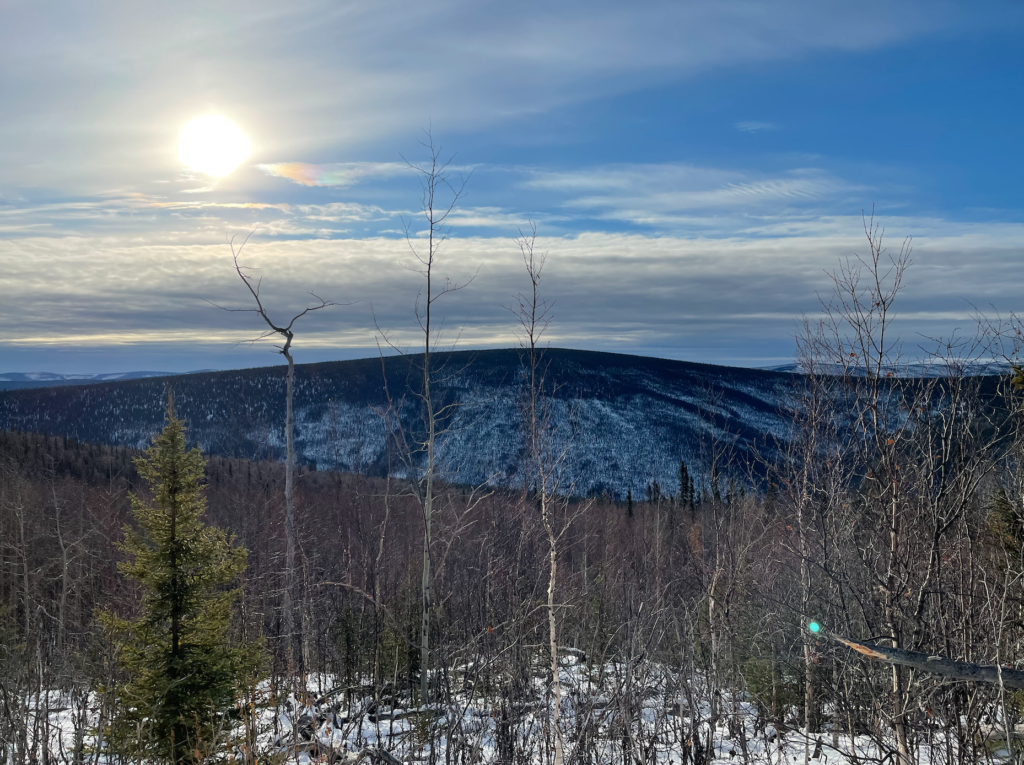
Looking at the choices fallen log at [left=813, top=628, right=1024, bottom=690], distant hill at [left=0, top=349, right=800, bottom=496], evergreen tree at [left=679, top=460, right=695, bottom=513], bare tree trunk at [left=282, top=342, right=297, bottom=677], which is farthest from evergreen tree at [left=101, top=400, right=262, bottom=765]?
distant hill at [left=0, top=349, right=800, bottom=496]

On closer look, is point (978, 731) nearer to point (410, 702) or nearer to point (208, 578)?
point (208, 578)

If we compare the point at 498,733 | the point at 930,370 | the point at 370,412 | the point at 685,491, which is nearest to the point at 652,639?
the point at 498,733

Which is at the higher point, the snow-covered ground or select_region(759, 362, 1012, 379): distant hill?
select_region(759, 362, 1012, 379): distant hill

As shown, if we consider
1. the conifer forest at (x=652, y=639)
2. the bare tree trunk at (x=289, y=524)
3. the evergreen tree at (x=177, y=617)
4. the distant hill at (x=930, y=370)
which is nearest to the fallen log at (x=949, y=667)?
the conifer forest at (x=652, y=639)

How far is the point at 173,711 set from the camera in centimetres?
1168

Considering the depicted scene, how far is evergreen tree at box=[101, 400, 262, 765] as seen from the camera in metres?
11.7

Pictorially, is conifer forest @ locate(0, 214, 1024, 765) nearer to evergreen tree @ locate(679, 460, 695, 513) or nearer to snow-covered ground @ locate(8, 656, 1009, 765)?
snow-covered ground @ locate(8, 656, 1009, 765)

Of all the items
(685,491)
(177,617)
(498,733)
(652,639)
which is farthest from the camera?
(685,491)

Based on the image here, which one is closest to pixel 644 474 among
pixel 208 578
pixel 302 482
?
pixel 302 482

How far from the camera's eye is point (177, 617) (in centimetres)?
1212

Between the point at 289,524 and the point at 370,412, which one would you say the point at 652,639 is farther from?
the point at 370,412

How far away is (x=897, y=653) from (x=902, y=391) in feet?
12.2

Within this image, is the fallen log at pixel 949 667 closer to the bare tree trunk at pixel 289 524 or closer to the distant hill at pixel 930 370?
the distant hill at pixel 930 370

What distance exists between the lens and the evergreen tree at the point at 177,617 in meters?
11.7
